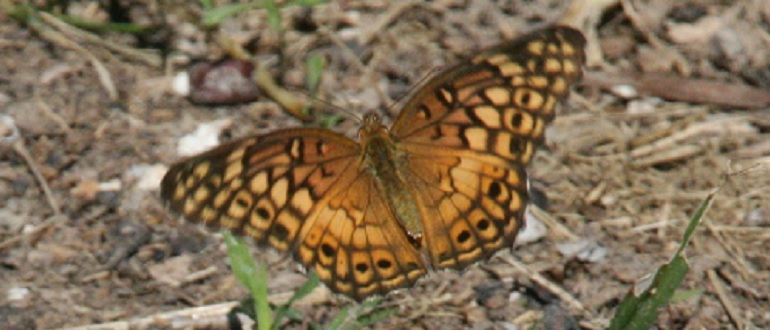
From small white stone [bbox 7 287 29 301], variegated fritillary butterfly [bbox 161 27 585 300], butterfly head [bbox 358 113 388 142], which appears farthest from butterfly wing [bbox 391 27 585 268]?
small white stone [bbox 7 287 29 301]

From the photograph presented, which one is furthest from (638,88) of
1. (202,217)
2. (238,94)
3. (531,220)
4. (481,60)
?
(202,217)

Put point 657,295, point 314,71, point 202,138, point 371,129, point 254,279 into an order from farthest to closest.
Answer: point 314,71 → point 202,138 → point 371,129 → point 254,279 → point 657,295

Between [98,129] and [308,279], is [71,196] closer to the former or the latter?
[98,129]

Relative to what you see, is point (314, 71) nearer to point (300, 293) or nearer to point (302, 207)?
point (302, 207)

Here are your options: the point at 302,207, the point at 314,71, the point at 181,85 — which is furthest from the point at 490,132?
the point at 181,85

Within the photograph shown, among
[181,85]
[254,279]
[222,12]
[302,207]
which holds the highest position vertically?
[222,12]

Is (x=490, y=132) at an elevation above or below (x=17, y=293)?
above

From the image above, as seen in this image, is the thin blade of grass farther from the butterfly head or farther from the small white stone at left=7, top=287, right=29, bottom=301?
the small white stone at left=7, top=287, right=29, bottom=301

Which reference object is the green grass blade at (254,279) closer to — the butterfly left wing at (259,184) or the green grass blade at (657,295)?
the butterfly left wing at (259,184)
